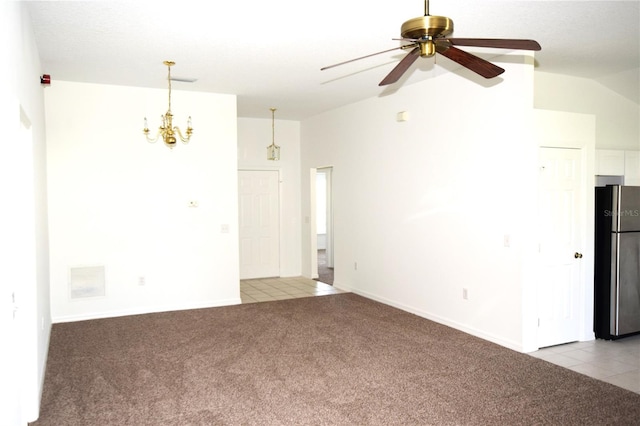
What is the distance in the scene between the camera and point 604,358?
4.32 m

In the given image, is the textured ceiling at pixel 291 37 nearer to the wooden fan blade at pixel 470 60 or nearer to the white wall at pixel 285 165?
the wooden fan blade at pixel 470 60

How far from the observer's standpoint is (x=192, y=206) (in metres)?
6.09

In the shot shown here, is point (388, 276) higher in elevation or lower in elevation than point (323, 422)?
higher

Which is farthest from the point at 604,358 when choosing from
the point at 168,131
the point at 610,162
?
the point at 168,131

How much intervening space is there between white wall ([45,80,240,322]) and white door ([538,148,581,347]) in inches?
144

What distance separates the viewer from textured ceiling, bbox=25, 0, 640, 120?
333 cm

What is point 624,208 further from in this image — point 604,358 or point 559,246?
point 604,358

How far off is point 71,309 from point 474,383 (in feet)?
14.4

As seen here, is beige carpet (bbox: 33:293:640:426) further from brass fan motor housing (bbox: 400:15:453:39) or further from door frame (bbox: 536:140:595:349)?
brass fan motor housing (bbox: 400:15:453:39)

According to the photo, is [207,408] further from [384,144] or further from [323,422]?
[384,144]

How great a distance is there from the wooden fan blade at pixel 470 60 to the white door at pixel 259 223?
5786mm

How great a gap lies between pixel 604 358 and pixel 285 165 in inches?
219

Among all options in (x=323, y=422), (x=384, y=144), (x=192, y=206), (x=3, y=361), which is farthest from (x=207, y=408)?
(x=384, y=144)

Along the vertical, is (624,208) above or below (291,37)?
below
